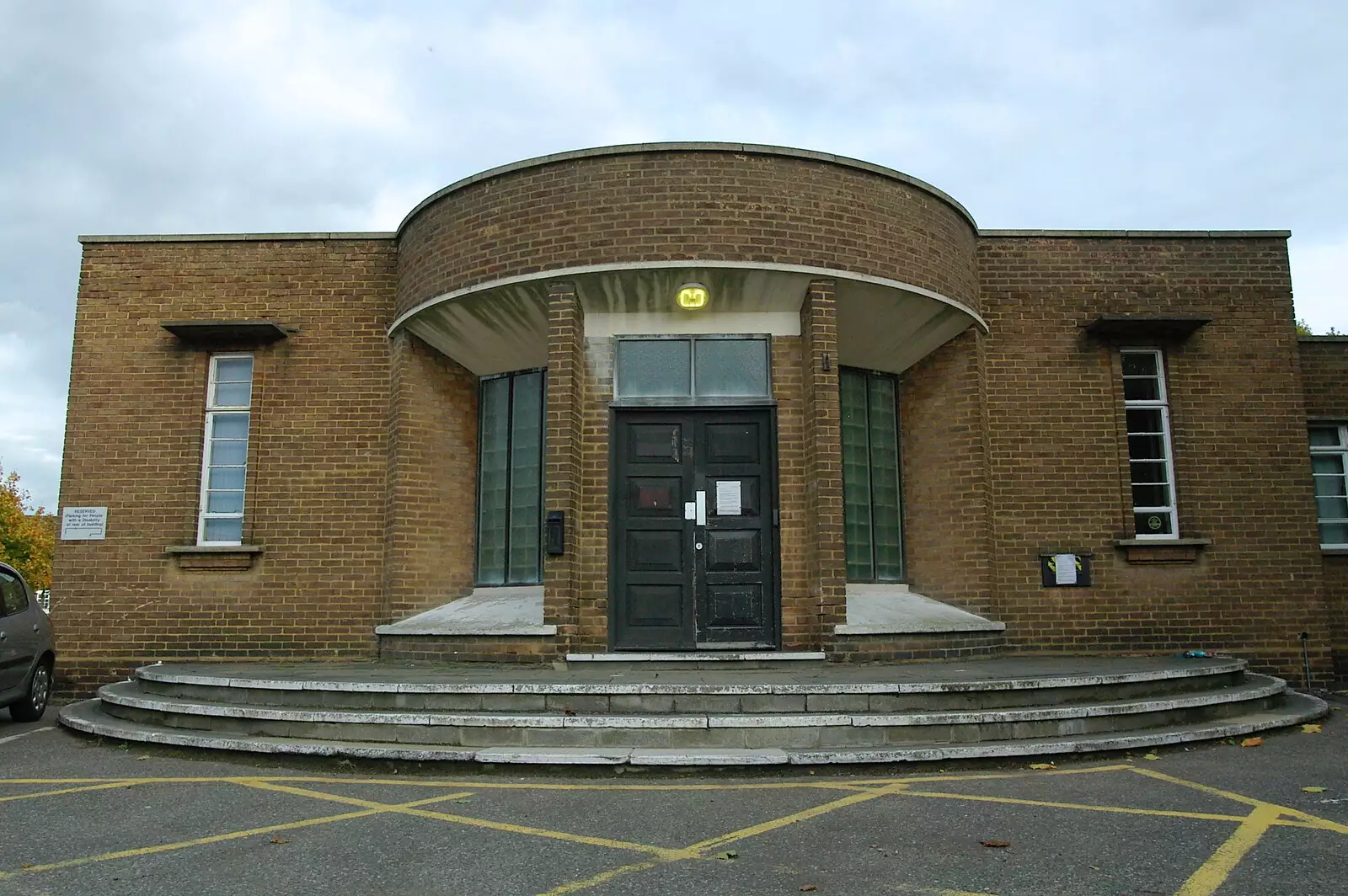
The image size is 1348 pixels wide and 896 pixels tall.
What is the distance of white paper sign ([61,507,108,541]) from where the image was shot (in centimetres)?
965

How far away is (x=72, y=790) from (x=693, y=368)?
587 centimetres

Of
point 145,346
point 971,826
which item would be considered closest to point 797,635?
point 971,826

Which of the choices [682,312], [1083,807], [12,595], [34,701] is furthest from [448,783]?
[12,595]

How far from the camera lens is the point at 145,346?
32.9ft

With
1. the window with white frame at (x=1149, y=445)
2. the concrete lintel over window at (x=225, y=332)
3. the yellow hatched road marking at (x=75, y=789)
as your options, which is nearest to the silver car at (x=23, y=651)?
the concrete lintel over window at (x=225, y=332)

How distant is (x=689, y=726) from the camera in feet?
20.3

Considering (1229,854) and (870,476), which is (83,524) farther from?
(1229,854)

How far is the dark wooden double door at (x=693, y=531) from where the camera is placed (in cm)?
864

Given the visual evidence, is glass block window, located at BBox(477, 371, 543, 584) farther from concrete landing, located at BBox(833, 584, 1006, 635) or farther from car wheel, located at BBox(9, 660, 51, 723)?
car wheel, located at BBox(9, 660, 51, 723)

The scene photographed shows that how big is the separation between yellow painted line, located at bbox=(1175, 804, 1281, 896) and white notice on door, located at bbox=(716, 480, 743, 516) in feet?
15.9

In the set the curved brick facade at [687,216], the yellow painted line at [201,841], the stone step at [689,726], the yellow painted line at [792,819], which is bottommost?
the yellow painted line at [201,841]

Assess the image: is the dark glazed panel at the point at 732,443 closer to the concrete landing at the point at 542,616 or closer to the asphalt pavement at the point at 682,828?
the concrete landing at the point at 542,616

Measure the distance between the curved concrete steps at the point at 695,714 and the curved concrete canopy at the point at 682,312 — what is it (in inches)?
136

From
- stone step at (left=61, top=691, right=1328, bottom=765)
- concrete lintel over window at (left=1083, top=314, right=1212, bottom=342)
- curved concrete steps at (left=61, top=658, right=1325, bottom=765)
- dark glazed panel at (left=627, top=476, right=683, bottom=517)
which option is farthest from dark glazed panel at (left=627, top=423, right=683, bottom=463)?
concrete lintel over window at (left=1083, top=314, right=1212, bottom=342)
